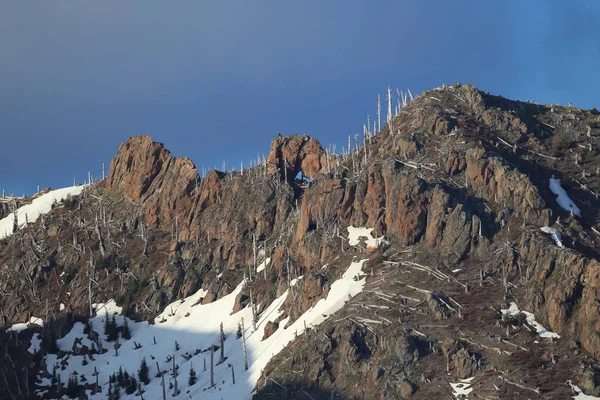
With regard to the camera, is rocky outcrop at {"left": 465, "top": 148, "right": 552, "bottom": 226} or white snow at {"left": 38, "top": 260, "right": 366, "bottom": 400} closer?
rocky outcrop at {"left": 465, "top": 148, "right": 552, "bottom": 226}

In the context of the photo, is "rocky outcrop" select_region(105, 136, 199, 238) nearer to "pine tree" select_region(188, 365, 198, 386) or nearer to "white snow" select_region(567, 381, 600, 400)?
"pine tree" select_region(188, 365, 198, 386)

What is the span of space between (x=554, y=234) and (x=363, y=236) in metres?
26.4

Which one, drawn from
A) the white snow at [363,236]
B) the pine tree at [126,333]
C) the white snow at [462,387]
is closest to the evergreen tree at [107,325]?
the pine tree at [126,333]

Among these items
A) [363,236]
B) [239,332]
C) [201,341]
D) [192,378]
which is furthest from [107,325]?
[363,236]

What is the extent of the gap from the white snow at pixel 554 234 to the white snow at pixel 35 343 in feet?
245

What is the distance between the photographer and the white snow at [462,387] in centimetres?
6812

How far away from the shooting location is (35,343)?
4515 inches

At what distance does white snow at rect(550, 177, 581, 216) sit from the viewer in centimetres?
9406

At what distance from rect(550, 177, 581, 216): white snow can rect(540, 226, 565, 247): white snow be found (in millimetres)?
7325

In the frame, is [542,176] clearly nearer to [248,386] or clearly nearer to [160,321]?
[248,386]

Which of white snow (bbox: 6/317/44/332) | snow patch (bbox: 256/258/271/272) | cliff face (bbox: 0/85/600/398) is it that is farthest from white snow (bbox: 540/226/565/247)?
white snow (bbox: 6/317/44/332)

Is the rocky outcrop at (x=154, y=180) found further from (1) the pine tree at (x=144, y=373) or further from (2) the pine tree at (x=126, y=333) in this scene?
(1) the pine tree at (x=144, y=373)

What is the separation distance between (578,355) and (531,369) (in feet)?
15.8

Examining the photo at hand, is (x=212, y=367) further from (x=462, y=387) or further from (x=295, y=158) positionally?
(x=295, y=158)
